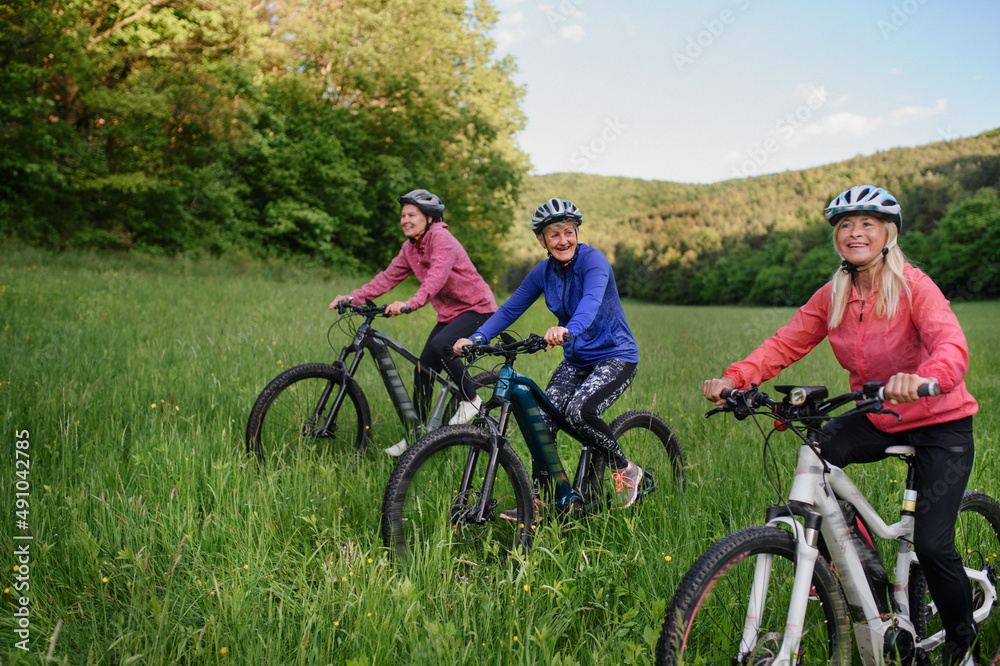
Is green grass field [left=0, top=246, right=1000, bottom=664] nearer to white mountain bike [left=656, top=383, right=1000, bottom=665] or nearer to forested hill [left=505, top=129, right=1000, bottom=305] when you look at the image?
white mountain bike [left=656, top=383, right=1000, bottom=665]

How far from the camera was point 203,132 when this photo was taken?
21.5m

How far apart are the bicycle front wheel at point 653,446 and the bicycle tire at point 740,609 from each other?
167 centimetres

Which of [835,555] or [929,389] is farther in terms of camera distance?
[835,555]

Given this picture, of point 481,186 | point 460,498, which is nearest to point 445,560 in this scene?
point 460,498

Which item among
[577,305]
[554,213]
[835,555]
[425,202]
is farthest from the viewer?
[425,202]

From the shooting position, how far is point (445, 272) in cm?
497

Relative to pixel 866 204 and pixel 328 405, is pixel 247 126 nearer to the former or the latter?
pixel 328 405

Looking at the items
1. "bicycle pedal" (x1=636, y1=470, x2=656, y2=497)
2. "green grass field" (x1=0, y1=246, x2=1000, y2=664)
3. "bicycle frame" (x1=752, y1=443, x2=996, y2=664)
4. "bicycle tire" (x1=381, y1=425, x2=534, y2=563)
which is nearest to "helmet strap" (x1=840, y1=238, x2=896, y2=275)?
"bicycle frame" (x1=752, y1=443, x2=996, y2=664)

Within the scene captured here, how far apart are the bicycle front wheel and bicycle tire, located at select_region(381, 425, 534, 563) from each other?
1.19 metres

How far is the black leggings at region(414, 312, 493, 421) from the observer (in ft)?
16.8

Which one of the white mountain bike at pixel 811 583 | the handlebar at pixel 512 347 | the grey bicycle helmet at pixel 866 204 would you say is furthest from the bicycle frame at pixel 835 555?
the handlebar at pixel 512 347

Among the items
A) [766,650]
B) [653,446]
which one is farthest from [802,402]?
[653,446]

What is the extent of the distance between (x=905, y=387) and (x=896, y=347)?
1.91 ft

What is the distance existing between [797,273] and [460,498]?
81.1 m
